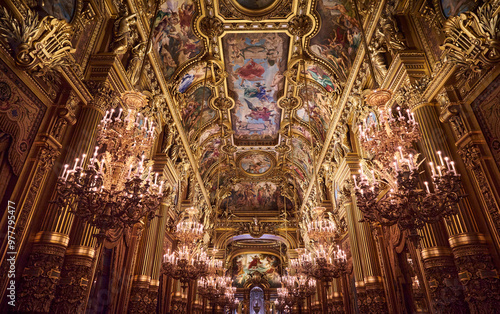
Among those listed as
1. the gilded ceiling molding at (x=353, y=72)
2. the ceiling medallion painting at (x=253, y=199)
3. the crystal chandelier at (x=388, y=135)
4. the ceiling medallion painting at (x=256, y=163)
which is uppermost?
the ceiling medallion painting at (x=256, y=163)

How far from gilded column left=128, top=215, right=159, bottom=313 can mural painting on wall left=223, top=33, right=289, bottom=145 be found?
681 cm

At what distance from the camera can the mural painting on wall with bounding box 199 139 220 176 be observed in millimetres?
17281

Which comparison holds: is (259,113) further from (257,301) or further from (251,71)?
(257,301)

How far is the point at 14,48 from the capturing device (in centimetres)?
461

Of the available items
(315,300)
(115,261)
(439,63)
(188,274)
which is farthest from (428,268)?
(315,300)

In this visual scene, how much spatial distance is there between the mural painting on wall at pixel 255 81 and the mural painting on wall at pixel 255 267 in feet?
43.6

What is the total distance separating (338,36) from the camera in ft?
33.2

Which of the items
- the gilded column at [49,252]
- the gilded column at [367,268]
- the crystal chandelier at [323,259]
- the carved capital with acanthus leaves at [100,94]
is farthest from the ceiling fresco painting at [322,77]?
the gilded column at [49,252]

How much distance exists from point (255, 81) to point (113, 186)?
949 cm

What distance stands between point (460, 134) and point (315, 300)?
13666mm

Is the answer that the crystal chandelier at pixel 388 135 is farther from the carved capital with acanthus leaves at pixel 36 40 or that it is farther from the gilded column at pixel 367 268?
the carved capital with acanthus leaves at pixel 36 40

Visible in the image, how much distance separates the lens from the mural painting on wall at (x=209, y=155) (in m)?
17.3

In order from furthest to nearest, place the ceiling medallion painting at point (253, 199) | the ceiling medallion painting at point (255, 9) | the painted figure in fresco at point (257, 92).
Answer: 1. the ceiling medallion painting at point (253, 199)
2. the painted figure in fresco at point (257, 92)
3. the ceiling medallion painting at point (255, 9)

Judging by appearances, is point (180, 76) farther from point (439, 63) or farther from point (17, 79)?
point (439, 63)
